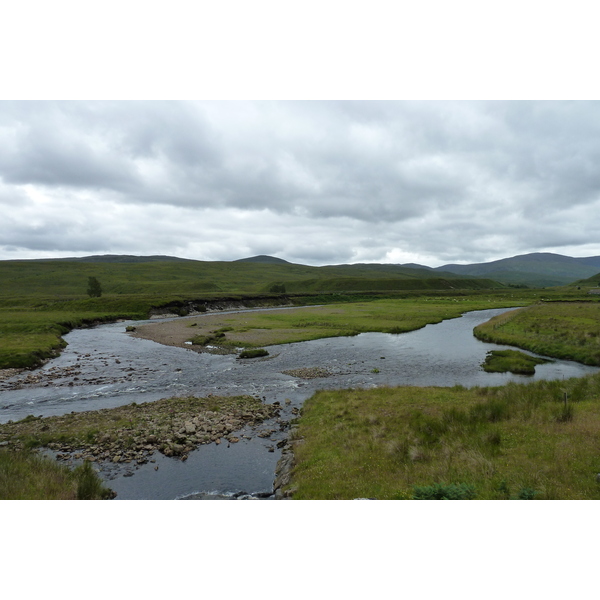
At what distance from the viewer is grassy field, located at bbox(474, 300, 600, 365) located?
130ft

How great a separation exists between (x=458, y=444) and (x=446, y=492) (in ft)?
19.7

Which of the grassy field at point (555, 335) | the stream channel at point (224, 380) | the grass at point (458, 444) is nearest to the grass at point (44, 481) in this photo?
the stream channel at point (224, 380)

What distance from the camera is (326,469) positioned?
15422 millimetres

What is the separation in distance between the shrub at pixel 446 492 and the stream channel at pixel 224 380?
7390 mm

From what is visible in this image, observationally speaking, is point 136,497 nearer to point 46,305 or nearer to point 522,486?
point 522,486

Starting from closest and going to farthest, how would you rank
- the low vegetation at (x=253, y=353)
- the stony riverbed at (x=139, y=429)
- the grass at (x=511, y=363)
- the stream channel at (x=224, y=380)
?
the stream channel at (x=224, y=380), the stony riverbed at (x=139, y=429), the grass at (x=511, y=363), the low vegetation at (x=253, y=353)

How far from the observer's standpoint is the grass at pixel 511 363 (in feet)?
115

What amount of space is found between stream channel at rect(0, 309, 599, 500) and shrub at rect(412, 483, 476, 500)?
24.2ft

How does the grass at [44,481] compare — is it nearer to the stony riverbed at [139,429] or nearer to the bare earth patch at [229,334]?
the stony riverbed at [139,429]

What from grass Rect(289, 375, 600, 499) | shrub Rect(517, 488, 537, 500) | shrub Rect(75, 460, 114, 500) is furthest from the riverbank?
shrub Rect(517, 488, 537, 500)

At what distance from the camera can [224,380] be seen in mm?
34688

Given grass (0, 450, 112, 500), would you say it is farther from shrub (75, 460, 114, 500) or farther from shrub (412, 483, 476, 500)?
shrub (412, 483, 476, 500)

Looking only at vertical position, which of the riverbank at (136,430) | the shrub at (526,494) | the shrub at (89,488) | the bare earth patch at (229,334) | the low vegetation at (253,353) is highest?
the shrub at (526,494)

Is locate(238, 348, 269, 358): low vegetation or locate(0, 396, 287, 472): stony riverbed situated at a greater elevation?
locate(238, 348, 269, 358): low vegetation
